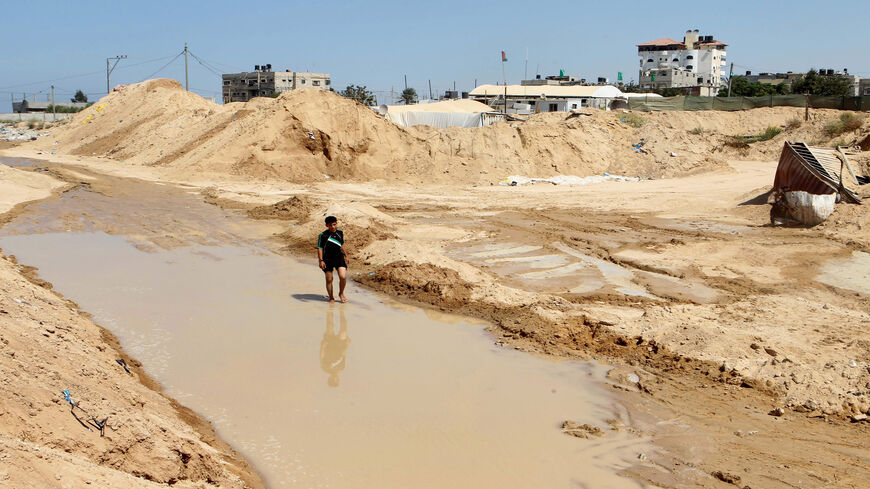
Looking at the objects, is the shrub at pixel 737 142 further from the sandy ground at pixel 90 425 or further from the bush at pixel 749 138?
the sandy ground at pixel 90 425

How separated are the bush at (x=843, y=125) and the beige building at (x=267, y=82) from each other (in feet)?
232

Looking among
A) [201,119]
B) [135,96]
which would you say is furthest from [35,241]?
[135,96]

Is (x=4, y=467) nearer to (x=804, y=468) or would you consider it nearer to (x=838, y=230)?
(x=804, y=468)

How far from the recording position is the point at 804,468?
547cm

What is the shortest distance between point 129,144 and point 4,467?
33.9m

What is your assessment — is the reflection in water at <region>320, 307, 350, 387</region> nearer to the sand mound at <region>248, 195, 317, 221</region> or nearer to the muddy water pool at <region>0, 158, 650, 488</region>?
the muddy water pool at <region>0, 158, 650, 488</region>

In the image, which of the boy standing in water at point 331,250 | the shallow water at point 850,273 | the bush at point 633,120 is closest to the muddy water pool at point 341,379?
the boy standing in water at point 331,250

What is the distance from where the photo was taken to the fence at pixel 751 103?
39125 millimetres

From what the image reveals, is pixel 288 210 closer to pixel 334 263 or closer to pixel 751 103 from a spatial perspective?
pixel 334 263

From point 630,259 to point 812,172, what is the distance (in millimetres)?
6814

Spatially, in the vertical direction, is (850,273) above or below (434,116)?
below

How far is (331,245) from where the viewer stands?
31.9 feet

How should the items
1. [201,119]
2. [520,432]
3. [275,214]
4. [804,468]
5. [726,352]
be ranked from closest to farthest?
[804,468], [520,432], [726,352], [275,214], [201,119]

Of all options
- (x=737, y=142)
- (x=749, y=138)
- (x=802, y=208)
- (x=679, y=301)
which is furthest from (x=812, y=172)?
(x=749, y=138)
